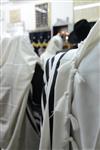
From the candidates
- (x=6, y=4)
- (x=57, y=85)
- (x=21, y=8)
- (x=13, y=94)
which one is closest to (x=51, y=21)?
(x=21, y=8)

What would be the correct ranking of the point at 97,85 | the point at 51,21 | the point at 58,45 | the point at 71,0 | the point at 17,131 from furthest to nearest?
the point at 51,21 < the point at 71,0 < the point at 58,45 < the point at 17,131 < the point at 97,85

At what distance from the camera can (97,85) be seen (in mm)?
641

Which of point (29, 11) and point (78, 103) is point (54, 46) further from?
point (29, 11)

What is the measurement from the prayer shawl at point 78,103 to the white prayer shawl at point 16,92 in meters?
0.34

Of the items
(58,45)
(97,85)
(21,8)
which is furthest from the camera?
(21,8)

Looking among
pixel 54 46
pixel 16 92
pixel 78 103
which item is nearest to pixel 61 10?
pixel 54 46

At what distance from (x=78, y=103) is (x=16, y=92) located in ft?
1.68

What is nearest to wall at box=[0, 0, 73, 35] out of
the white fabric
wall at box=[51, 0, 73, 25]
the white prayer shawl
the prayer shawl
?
wall at box=[51, 0, 73, 25]

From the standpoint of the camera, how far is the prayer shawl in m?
0.64

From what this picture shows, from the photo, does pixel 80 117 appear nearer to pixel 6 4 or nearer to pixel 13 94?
pixel 13 94

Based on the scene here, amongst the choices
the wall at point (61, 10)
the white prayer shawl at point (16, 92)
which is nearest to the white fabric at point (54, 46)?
the white prayer shawl at point (16, 92)

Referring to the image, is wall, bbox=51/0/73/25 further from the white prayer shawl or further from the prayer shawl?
the prayer shawl

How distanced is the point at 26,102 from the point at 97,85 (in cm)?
49

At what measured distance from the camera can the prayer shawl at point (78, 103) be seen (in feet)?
2.10
